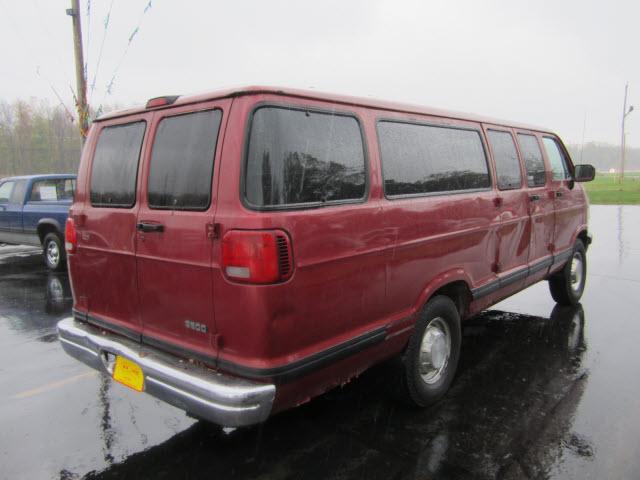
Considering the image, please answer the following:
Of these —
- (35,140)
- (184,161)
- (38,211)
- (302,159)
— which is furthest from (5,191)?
(35,140)

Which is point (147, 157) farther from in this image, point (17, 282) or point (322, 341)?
point (17, 282)

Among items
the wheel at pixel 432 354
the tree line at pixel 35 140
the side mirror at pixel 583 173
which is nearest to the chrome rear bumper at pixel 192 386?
the wheel at pixel 432 354

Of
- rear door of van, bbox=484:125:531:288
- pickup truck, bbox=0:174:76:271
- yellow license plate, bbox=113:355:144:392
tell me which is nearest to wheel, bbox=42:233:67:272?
pickup truck, bbox=0:174:76:271

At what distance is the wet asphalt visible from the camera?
9.20 ft

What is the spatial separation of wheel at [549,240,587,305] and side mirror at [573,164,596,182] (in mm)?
769

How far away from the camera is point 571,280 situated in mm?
5906

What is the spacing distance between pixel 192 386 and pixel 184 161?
46.4 inches

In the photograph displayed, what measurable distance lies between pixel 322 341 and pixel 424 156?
1554 millimetres

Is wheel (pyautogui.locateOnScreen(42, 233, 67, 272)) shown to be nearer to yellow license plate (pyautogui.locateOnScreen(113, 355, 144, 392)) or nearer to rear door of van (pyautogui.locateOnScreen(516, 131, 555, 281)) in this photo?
yellow license plate (pyautogui.locateOnScreen(113, 355, 144, 392))

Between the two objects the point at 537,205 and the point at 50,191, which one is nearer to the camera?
the point at 537,205

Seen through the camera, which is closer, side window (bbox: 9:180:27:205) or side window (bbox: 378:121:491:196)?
side window (bbox: 378:121:491:196)

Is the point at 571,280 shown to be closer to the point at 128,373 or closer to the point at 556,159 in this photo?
the point at 556,159

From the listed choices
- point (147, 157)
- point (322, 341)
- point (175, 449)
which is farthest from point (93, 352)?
point (322, 341)

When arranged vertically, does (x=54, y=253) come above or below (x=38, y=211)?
below
